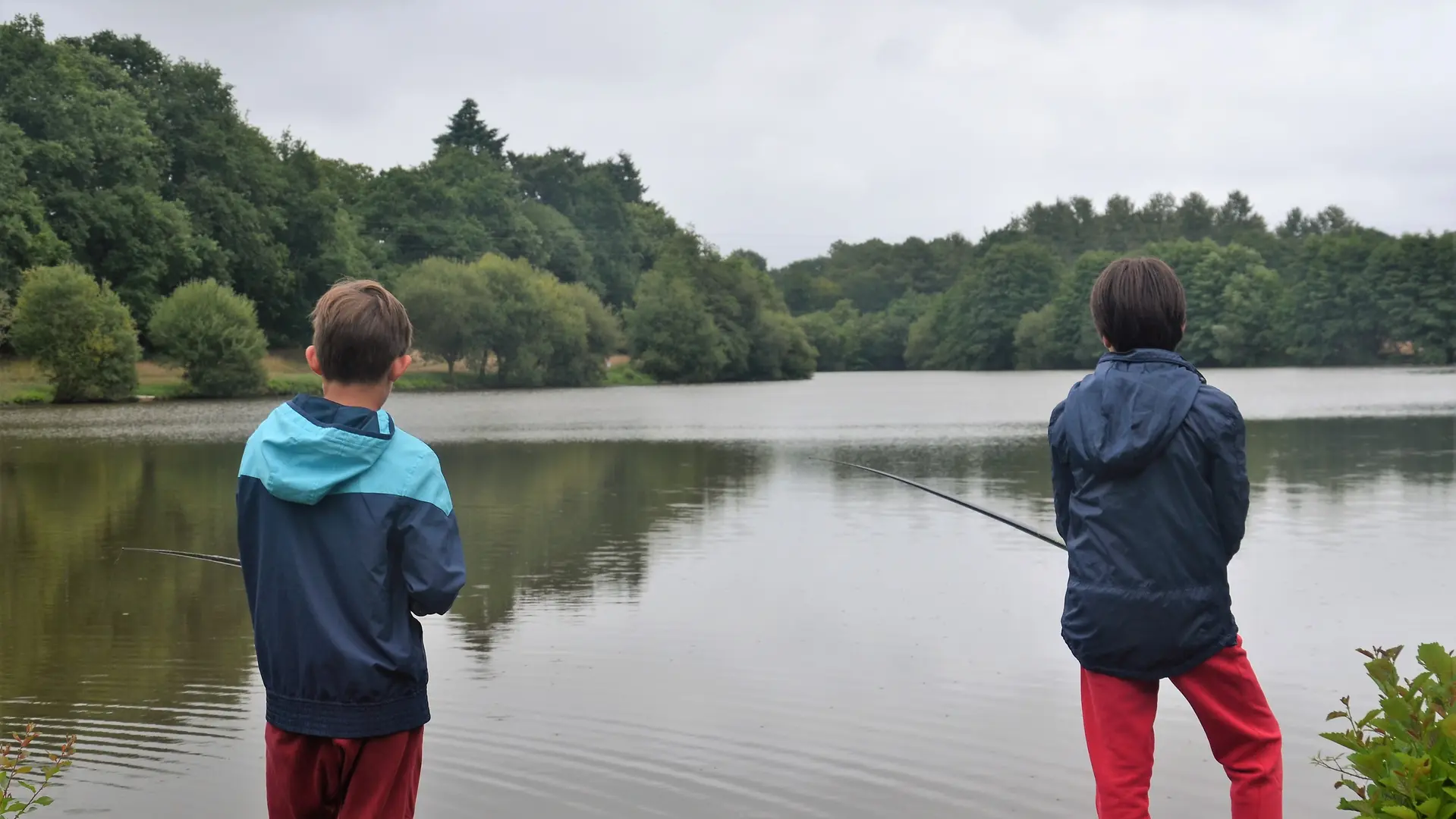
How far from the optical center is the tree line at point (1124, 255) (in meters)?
96.9

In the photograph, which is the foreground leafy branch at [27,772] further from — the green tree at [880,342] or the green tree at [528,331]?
the green tree at [880,342]

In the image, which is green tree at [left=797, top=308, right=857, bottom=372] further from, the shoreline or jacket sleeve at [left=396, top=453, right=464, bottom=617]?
jacket sleeve at [left=396, top=453, right=464, bottom=617]

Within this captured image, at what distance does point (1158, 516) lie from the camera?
3.16m

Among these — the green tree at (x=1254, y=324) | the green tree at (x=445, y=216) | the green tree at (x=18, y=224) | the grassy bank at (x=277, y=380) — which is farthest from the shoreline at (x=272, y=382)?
→ the green tree at (x=1254, y=324)

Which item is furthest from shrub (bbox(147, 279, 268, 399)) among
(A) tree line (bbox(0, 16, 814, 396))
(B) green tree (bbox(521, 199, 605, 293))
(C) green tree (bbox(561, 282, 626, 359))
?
(B) green tree (bbox(521, 199, 605, 293))

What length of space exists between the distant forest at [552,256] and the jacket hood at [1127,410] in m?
58.8

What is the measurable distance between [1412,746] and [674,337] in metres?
87.6

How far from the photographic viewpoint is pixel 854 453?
24.5 metres

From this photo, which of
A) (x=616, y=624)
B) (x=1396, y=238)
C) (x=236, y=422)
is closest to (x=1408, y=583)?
(x=616, y=624)

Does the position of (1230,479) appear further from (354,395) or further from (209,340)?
(209,340)

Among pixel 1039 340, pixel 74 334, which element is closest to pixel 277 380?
pixel 74 334

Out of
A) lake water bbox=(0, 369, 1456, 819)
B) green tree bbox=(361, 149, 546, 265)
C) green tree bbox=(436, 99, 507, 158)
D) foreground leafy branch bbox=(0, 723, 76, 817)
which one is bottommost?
lake water bbox=(0, 369, 1456, 819)

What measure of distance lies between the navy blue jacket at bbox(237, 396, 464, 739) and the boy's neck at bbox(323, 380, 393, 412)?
0.05 metres

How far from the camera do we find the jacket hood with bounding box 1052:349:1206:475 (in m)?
3.13
